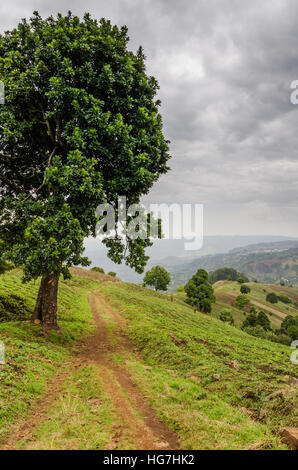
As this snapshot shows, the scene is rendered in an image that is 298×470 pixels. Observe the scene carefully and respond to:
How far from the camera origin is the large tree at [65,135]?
42.2 feet

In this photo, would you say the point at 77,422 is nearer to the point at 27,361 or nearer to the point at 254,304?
the point at 27,361

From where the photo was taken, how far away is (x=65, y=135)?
15.3 meters

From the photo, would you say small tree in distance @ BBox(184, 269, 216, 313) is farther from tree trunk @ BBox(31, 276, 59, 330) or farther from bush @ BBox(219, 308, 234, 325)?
tree trunk @ BBox(31, 276, 59, 330)

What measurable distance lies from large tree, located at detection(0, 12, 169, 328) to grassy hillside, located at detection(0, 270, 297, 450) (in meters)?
4.73

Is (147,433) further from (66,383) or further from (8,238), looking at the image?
(8,238)

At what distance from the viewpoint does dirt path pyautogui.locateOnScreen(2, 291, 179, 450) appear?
6.55m

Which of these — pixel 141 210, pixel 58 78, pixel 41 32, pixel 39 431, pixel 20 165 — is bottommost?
pixel 39 431

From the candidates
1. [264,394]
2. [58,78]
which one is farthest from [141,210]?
[264,394]

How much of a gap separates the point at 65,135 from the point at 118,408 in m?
15.6

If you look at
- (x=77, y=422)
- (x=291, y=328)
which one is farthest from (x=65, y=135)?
(x=291, y=328)

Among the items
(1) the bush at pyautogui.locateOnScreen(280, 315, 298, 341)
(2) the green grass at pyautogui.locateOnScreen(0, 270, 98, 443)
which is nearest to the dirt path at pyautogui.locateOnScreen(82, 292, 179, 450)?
(2) the green grass at pyautogui.locateOnScreen(0, 270, 98, 443)

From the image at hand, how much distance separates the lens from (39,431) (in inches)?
267

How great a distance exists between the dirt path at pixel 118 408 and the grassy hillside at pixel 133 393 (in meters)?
0.05

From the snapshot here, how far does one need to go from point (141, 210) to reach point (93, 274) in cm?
6113
